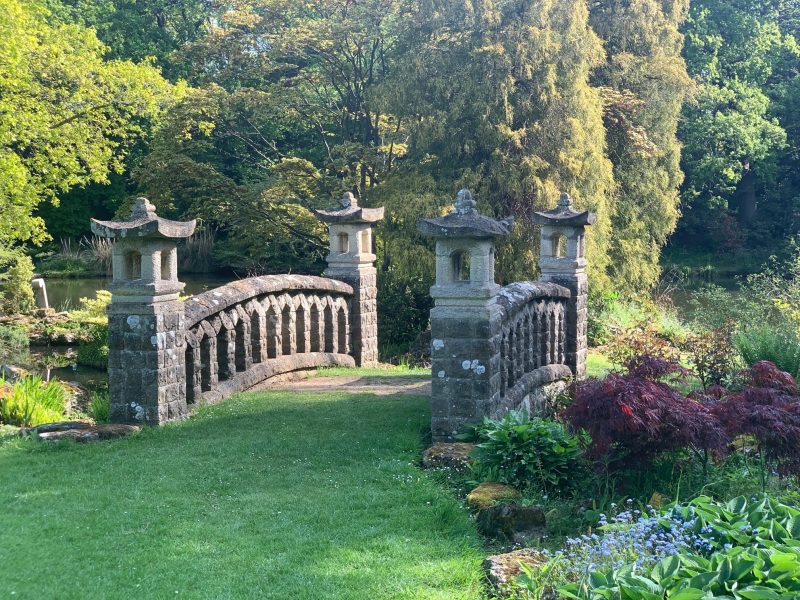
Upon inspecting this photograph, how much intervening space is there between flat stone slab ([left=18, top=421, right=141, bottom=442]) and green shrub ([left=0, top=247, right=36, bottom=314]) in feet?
43.2

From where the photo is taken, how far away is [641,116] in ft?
67.1

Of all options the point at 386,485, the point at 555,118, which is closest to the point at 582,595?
the point at 386,485

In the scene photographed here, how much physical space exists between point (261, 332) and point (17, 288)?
12.2 meters

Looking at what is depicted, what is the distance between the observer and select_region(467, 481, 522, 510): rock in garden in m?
5.75

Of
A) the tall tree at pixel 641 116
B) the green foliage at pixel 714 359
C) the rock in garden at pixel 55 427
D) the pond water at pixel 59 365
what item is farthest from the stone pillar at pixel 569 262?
the tall tree at pixel 641 116

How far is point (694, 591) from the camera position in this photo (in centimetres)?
356

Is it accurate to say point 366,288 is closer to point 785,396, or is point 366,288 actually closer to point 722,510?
point 785,396

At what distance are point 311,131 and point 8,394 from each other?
15.4 m

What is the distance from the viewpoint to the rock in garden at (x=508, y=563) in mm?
4566

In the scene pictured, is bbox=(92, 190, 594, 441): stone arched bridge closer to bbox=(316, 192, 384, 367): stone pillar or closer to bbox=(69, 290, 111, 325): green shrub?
bbox=(316, 192, 384, 367): stone pillar

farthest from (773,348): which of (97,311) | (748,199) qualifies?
(748,199)

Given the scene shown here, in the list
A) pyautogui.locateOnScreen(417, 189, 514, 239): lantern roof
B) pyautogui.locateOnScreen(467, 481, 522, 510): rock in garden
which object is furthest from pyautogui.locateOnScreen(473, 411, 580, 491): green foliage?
pyautogui.locateOnScreen(417, 189, 514, 239): lantern roof

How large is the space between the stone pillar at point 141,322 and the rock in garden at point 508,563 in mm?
4065

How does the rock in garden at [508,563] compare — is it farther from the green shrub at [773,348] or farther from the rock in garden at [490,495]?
the green shrub at [773,348]
